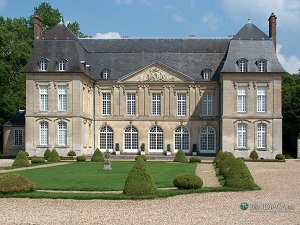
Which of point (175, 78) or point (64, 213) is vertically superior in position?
point (175, 78)

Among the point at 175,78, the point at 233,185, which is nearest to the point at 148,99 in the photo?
the point at 175,78

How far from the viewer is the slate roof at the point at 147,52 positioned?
115ft

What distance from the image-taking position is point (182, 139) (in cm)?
3756

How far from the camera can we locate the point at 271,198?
41.4ft

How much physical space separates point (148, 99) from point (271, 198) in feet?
83.3

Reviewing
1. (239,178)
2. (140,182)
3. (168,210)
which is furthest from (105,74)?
(168,210)

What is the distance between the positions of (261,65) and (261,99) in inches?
94.7

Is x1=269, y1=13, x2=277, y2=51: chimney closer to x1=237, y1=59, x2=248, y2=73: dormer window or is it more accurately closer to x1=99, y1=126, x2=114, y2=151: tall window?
x1=237, y1=59, x2=248, y2=73: dormer window

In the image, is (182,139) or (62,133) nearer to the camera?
(62,133)

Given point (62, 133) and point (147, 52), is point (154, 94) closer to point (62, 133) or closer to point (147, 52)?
point (147, 52)

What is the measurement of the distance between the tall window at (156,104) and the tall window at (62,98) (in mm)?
6947

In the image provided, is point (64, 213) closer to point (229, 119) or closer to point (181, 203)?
point (181, 203)

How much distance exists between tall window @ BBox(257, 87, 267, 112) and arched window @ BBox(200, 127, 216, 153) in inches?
172

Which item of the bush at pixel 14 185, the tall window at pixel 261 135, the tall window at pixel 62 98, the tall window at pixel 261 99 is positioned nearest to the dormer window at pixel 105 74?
the tall window at pixel 62 98
